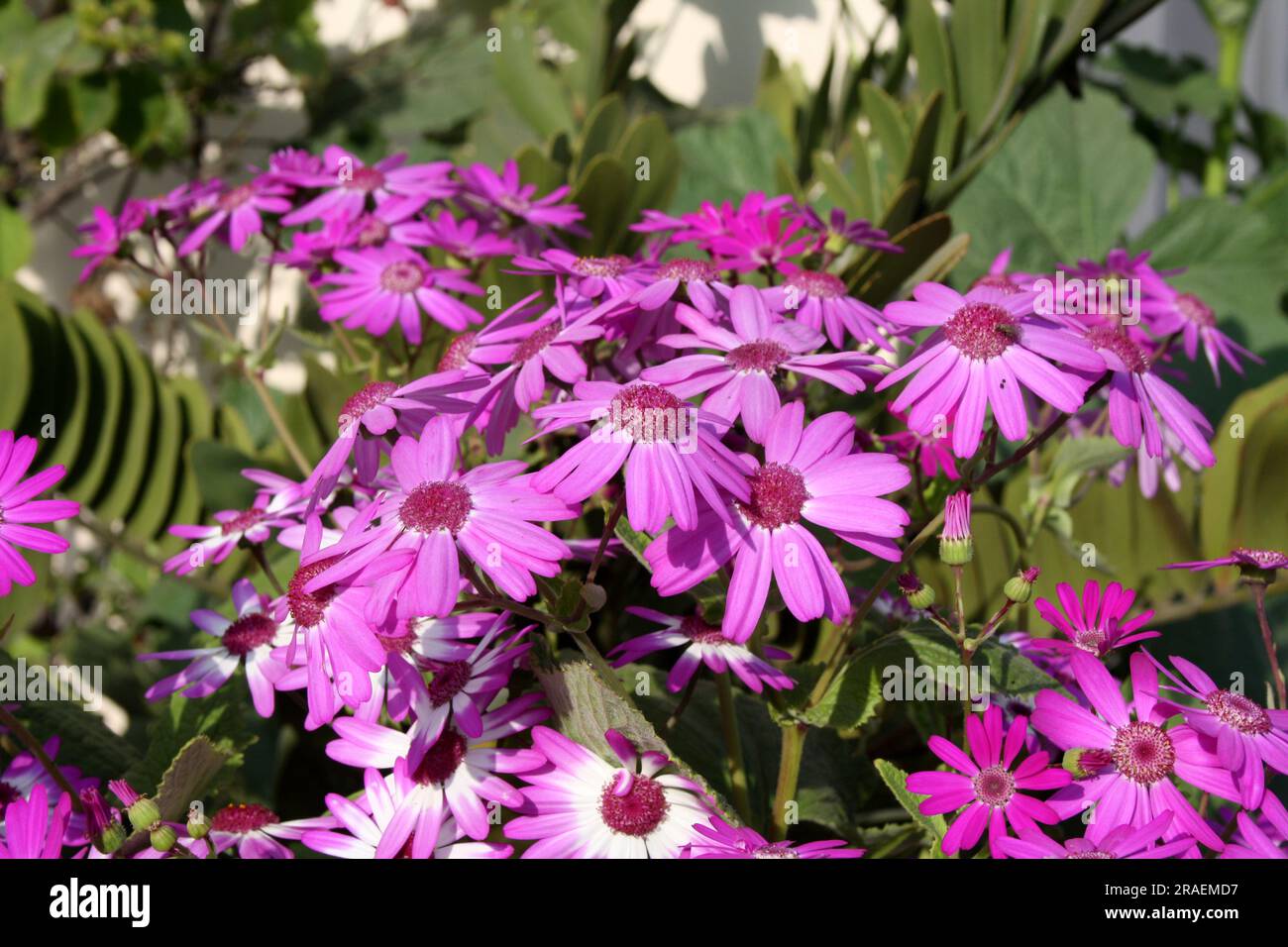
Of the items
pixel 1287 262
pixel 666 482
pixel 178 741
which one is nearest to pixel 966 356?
pixel 666 482

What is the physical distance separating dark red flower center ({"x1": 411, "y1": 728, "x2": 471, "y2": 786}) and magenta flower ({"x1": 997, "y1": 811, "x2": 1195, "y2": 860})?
211 millimetres

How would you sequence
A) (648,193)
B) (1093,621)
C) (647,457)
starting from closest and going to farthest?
(647,457) → (1093,621) → (648,193)

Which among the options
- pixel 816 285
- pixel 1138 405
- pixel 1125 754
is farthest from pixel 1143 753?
pixel 816 285

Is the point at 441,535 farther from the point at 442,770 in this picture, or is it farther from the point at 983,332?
the point at 983,332

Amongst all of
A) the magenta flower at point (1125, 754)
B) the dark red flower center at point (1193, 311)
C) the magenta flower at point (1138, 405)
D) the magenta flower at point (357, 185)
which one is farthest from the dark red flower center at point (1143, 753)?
the magenta flower at point (357, 185)

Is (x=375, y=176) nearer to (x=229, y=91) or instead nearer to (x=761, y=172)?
(x=761, y=172)

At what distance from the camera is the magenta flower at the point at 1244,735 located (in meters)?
0.41

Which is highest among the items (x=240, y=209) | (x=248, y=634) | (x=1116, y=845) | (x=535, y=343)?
(x=240, y=209)

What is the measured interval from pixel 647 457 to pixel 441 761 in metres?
0.16

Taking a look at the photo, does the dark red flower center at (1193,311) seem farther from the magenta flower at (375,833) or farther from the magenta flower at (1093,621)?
the magenta flower at (375,833)

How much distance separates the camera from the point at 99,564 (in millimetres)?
1899

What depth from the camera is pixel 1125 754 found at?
17.7 inches

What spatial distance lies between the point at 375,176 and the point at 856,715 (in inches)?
17.8

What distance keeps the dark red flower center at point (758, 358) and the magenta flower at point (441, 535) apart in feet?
0.30
